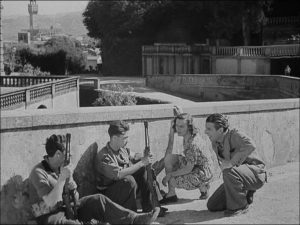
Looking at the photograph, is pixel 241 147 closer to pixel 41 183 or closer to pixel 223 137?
pixel 223 137

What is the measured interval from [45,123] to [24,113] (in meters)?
0.28

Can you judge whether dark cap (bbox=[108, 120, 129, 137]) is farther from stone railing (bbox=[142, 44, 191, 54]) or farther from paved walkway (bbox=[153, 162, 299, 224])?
stone railing (bbox=[142, 44, 191, 54])

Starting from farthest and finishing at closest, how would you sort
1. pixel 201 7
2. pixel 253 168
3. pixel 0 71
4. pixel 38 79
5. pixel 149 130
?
pixel 201 7
pixel 0 71
pixel 38 79
pixel 149 130
pixel 253 168

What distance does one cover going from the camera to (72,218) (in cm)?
589

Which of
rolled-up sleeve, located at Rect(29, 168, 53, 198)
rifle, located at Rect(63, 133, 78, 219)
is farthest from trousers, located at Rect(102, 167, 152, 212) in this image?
rolled-up sleeve, located at Rect(29, 168, 53, 198)

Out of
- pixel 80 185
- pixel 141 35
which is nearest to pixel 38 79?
pixel 141 35

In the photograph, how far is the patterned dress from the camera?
23.7 ft

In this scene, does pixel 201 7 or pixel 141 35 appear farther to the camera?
pixel 141 35

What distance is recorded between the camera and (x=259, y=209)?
7125 millimetres

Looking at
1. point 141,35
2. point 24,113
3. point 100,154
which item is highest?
point 141,35

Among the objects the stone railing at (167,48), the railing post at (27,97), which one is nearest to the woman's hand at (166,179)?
the railing post at (27,97)

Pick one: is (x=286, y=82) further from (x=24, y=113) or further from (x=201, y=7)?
(x=24, y=113)

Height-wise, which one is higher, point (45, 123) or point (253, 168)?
point (45, 123)

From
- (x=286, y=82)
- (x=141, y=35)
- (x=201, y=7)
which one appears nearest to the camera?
(x=286, y=82)
